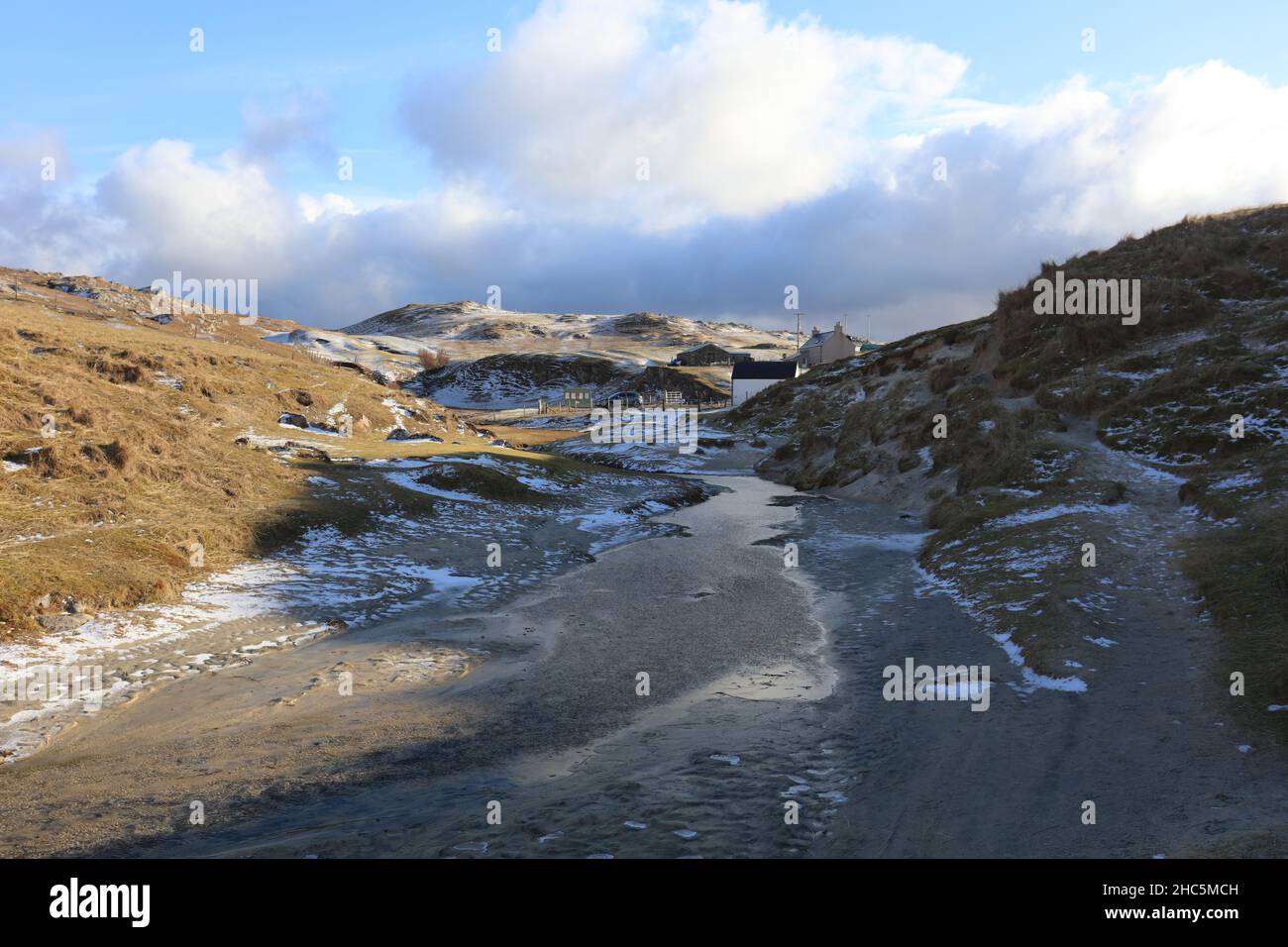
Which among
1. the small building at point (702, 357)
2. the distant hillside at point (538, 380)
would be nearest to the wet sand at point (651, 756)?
the distant hillside at point (538, 380)

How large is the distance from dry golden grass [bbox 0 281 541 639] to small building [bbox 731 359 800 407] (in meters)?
74.6

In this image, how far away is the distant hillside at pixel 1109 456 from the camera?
15383mm

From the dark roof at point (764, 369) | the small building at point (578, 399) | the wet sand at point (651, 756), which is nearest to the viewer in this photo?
the wet sand at point (651, 756)

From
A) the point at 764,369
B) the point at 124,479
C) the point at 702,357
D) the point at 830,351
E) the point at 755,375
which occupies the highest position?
the point at 702,357

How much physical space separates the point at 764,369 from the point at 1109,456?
84851mm

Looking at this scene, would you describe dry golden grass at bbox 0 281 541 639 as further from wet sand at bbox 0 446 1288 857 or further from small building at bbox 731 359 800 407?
small building at bbox 731 359 800 407

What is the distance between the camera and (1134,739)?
34.4 ft

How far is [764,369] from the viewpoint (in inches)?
4392

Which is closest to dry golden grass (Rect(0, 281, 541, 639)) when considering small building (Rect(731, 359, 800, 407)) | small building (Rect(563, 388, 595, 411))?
small building (Rect(563, 388, 595, 411))

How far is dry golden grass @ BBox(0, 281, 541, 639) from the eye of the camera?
16344mm

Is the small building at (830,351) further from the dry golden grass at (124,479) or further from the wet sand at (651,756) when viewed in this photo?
the wet sand at (651,756)

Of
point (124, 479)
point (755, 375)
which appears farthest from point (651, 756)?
point (755, 375)

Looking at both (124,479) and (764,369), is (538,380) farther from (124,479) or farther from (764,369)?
(124,479)
